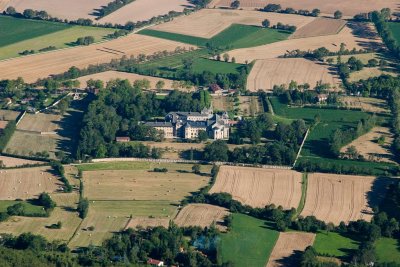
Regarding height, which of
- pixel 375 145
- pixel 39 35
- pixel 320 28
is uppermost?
pixel 320 28

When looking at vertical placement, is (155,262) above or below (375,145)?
below

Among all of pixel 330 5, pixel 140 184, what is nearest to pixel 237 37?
pixel 330 5

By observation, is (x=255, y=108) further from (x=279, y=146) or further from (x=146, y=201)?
(x=146, y=201)

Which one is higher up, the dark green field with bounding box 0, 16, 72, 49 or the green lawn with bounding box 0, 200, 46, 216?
the dark green field with bounding box 0, 16, 72, 49

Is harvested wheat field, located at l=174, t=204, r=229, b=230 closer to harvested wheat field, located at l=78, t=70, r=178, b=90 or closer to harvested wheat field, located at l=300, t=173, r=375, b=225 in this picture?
harvested wheat field, located at l=300, t=173, r=375, b=225

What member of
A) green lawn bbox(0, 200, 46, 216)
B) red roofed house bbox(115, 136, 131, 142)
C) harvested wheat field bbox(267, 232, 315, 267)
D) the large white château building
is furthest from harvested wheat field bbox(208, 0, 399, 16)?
harvested wheat field bbox(267, 232, 315, 267)

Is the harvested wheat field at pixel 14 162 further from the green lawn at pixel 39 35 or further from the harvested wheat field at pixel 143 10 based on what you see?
the harvested wheat field at pixel 143 10

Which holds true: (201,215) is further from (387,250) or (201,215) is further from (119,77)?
(119,77)
